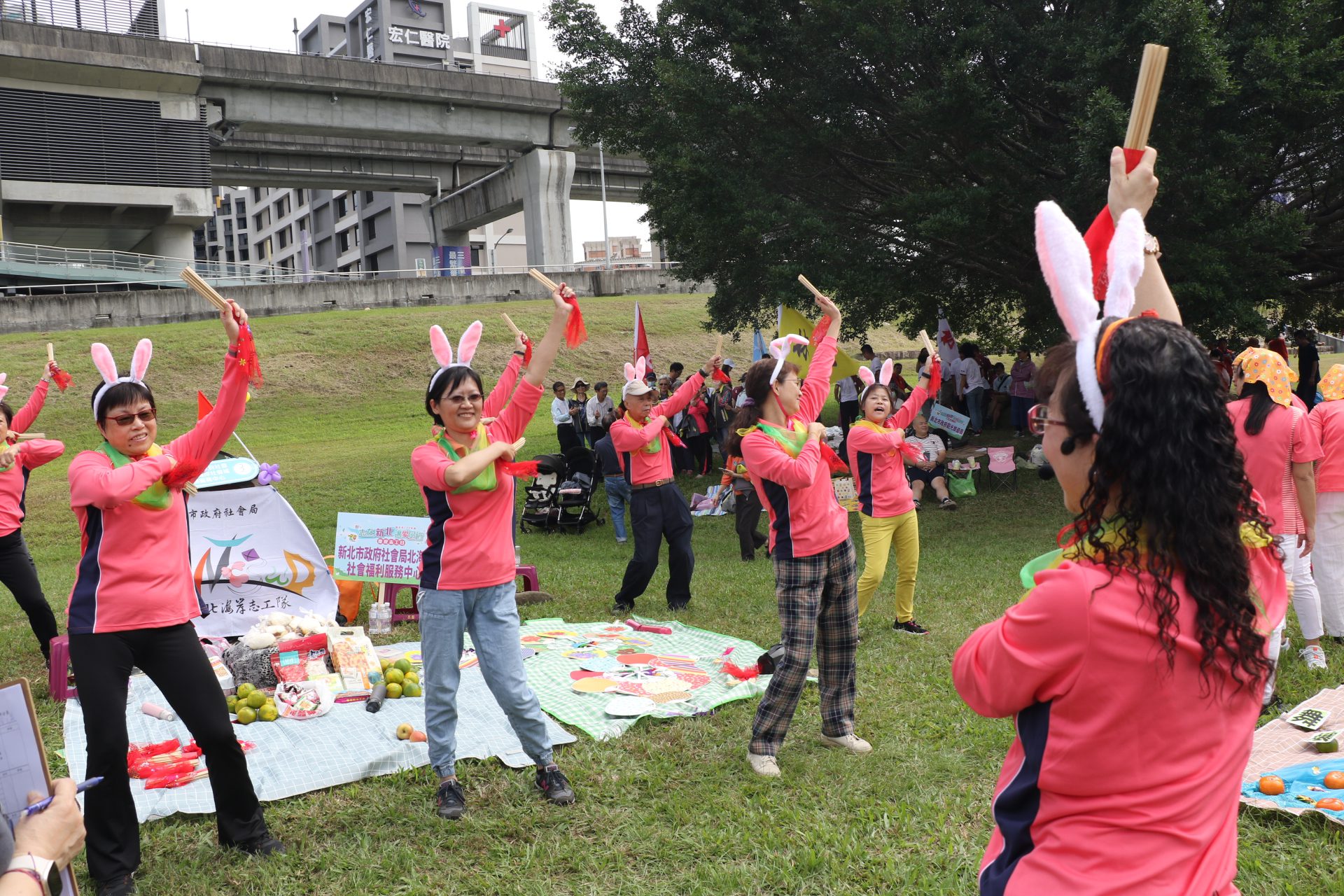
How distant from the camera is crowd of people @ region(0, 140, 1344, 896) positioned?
1554 millimetres

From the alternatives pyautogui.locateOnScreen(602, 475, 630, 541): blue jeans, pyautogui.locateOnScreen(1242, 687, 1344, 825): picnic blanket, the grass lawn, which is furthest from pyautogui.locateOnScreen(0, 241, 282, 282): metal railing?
pyautogui.locateOnScreen(1242, 687, 1344, 825): picnic blanket

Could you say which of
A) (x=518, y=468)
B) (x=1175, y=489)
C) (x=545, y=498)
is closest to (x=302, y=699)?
(x=518, y=468)


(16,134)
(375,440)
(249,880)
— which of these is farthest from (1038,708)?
(16,134)

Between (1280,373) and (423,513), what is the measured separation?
484 inches

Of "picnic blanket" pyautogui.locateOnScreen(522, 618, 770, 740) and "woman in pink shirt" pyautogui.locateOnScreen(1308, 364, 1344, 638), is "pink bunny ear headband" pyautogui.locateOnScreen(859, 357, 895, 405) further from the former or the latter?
"woman in pink shirt" pyautogui.locateOnScreen(1308, 364, 1344, 638)

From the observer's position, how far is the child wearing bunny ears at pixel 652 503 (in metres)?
8.64

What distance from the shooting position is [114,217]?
3525 cm

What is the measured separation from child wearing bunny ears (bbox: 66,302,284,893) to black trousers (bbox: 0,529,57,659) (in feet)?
11.1

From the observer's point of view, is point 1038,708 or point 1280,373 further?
point 1280,373

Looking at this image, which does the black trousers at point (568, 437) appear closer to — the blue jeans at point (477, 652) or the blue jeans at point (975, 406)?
the blue jeans at point (975, 406)

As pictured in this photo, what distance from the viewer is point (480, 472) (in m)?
4.39

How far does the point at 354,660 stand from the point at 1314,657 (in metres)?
6.16

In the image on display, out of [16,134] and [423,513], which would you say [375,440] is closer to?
[423,513]

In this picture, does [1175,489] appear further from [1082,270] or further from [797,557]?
[797,557]
